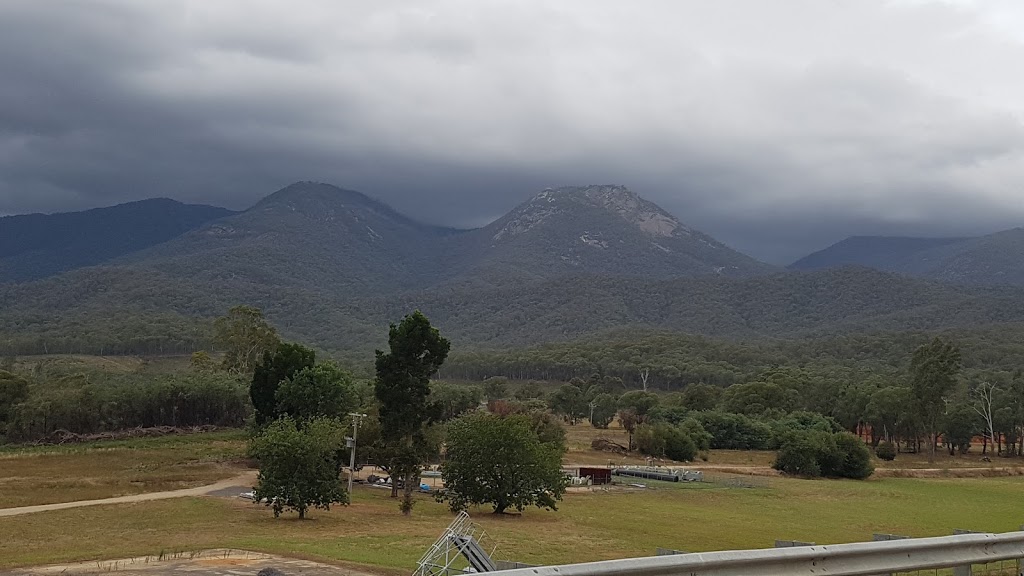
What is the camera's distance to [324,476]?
4356 cm

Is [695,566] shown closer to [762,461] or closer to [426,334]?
[426,334]

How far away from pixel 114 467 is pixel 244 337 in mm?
46115

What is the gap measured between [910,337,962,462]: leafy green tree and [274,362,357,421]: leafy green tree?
71304mm

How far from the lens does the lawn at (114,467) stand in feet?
176

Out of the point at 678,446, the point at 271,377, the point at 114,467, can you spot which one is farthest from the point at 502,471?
the point at 678,446

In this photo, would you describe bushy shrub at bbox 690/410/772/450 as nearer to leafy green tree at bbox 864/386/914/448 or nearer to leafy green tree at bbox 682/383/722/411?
leafy green tree at bbox 864/386/914/448

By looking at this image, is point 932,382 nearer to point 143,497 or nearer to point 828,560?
point 143,497

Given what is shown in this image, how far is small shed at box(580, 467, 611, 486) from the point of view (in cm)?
7375

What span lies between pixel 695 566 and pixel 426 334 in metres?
39.0

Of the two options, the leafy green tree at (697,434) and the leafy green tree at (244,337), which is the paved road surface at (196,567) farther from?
the leafy green tree at (244,337)

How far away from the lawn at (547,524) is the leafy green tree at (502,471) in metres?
1.19

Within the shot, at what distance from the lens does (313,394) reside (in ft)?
222

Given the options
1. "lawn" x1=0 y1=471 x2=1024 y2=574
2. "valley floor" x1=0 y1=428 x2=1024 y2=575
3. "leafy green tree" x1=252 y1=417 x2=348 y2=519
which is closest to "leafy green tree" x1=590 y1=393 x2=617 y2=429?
"valley floor" x1=0 y1=428 x2=1024 y2=575

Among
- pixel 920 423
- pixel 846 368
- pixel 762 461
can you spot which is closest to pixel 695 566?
pixel 762 461
